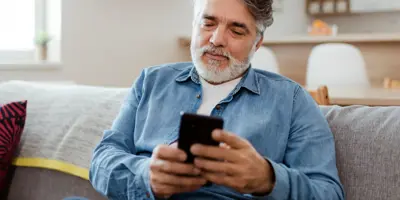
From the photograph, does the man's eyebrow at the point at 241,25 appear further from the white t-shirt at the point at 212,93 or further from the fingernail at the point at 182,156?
the fingernail at the point at 182,156

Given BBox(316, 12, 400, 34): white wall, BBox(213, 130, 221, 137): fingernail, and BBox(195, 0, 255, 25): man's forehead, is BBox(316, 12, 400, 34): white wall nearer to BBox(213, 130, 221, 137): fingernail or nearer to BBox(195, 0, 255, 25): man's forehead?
BBox(195, 0, 255, 25): man's forehead

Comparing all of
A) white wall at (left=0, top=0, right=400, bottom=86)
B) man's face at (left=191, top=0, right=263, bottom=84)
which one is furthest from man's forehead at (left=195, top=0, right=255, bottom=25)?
white wall at (left=0, top=0, right=400, bottom=86)

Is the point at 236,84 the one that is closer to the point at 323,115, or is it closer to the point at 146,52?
the point at 323,115

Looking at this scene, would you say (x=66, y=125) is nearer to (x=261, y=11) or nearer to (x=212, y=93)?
(x=212, y=93)

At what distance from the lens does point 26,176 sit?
1.75 metres

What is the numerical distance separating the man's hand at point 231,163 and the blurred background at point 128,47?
6.21ft

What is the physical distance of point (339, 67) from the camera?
3521 mm

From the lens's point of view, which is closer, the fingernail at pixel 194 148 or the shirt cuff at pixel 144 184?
the fingernail at pixel 194 148

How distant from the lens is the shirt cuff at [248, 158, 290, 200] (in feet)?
3.59

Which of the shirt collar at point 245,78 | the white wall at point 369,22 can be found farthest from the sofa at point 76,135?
the white wall at point 369,22

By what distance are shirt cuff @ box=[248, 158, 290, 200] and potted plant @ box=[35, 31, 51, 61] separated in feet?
8.38

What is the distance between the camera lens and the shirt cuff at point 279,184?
1.10 metres

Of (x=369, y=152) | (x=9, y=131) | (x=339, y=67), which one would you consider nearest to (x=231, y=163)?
(x=369, y=152)

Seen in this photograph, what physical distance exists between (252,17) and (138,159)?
17.6 inches
